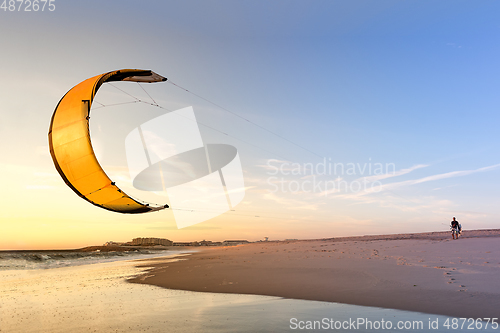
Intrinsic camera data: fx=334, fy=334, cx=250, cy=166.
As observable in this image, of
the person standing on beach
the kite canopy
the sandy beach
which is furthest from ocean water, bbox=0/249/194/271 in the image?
the person standing on beach

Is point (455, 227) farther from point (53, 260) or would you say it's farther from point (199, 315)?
point (53, 260)

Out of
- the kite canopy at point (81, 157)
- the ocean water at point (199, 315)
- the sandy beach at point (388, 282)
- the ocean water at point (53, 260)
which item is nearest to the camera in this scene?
the ocean water at point (199, 315)

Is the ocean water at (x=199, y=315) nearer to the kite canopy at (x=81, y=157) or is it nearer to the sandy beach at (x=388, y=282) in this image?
the sandy beach at (x=388, y=282)

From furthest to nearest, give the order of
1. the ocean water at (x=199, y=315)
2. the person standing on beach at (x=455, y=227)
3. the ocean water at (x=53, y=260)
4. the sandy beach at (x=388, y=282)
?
the ocean water at (x=53, y=260), the person standing on beach at (x=455, y=227), the sandy beach at (x=388, y=282), the ocean water at (x=199, y=315)

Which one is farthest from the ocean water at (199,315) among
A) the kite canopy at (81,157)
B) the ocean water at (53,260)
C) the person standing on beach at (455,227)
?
the person standing on beach at (455,227)

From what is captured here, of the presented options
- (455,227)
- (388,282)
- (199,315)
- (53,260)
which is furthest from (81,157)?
(53,260)

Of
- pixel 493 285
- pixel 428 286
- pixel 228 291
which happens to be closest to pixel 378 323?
pixel 428 286

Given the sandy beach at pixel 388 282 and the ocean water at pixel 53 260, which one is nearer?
the sandy beach at pixel 388 282

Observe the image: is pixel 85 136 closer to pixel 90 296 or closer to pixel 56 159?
pixel 56 159

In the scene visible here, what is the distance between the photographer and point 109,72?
39.3ft

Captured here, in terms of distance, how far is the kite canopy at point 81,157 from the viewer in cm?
1002

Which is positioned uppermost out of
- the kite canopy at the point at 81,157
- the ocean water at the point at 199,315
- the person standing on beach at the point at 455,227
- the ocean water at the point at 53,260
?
the kite canopy at the point at 81,157

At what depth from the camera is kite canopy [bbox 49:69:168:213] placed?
32.9ft

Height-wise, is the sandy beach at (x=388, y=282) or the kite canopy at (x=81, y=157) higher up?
the kite canopy at (x=81, y=157)
